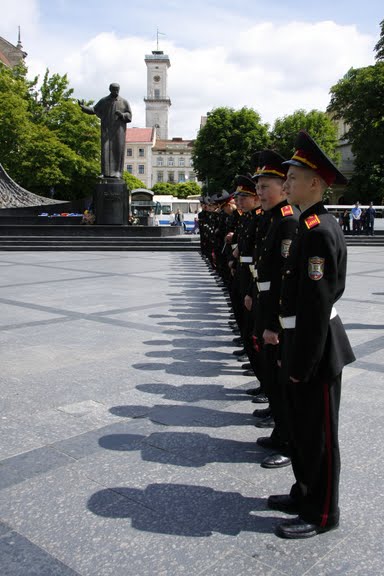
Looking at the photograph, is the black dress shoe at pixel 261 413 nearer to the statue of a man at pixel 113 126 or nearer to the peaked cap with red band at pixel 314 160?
the peaked cap with red band at pixel 314 160

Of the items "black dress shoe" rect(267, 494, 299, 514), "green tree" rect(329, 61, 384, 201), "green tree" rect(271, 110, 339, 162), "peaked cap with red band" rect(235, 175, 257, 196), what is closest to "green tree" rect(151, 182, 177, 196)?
"green tree" rect(271, 110, 339, 162)

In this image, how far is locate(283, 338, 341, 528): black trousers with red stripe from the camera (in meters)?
2.62

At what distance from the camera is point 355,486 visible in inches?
122

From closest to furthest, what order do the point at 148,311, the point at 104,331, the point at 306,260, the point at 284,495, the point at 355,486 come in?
the point at 306,260 → the point at 284,495 → the point at 355,486 → the point at 104,331 → the point at 148,311

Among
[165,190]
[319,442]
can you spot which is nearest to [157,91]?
[165,190]

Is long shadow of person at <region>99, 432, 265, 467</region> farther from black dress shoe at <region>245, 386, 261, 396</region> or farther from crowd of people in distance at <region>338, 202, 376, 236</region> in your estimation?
crowd of people in distance at <region>338, 202, 376, 236</region>

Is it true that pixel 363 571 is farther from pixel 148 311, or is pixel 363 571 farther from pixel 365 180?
pixel 365 180

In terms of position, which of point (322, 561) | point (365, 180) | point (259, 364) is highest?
point (365, 180)

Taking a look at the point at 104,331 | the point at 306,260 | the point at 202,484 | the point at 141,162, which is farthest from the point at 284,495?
the point at 141,162

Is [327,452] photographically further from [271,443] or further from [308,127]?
[308,127]

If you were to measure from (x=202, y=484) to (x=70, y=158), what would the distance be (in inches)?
1683

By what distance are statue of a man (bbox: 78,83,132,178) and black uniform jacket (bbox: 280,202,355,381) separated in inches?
735

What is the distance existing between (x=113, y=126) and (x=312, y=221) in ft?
61.8

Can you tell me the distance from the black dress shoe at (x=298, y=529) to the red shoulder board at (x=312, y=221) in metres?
1.37
